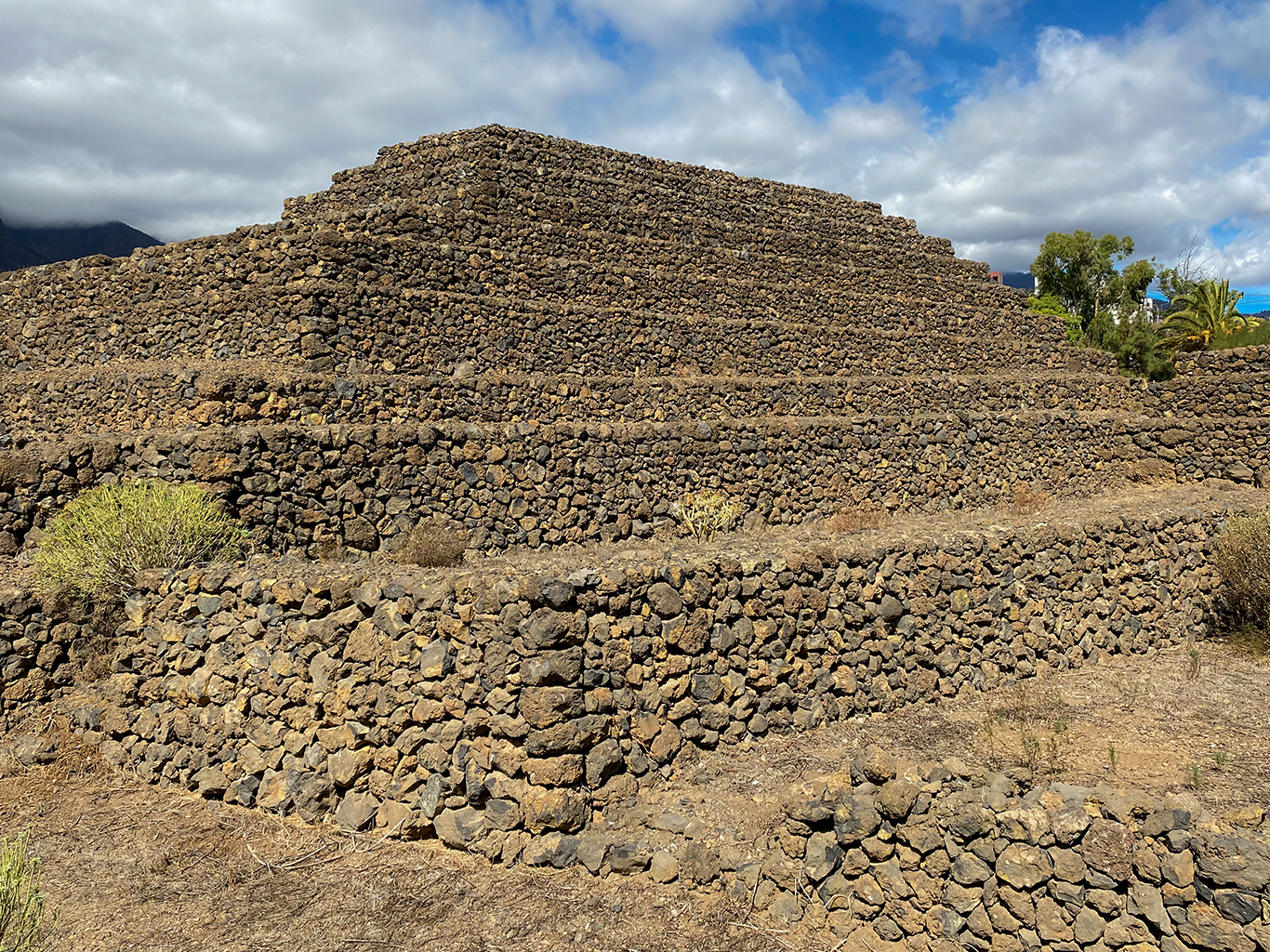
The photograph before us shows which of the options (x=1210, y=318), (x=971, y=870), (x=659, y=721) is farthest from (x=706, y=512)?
(x=1210, y=318)

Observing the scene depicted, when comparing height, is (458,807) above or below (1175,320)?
below

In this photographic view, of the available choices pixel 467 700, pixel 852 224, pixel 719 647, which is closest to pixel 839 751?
pixel 719 647

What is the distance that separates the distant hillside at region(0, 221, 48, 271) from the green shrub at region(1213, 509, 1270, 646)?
192ft

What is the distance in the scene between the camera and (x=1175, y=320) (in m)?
30.1

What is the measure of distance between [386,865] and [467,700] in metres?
1.45

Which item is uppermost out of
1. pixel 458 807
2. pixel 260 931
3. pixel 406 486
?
pixel 406 486

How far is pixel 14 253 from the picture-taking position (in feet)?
159

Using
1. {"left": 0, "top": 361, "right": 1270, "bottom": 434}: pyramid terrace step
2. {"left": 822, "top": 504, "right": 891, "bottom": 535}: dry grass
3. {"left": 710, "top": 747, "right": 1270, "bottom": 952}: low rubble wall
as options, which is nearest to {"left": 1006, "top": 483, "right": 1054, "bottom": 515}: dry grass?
{"left": 0, "top": 361, "right": 1270, "bottom": 434}: pyramid terrace step

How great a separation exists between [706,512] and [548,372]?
4225 millimetres

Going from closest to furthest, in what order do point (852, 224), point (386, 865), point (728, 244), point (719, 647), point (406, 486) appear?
point (386, 865)
point (719, 647)
point (406, 486)
point (728, 244)
point (852, 224)

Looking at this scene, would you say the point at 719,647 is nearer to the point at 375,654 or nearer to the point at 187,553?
the point at 375,654

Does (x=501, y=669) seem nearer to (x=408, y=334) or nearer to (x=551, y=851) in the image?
(x=551, y=851)

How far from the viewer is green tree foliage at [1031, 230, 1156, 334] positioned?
124 feet

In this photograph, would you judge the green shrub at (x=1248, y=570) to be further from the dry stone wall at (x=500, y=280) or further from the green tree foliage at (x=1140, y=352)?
the green tree foliage at (x=1140, y=352)
